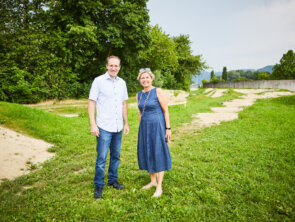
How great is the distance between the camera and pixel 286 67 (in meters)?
52.5

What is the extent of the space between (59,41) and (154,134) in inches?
640

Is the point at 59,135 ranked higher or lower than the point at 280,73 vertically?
lower

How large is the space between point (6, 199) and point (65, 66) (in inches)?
630

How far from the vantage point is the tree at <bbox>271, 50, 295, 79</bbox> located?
170ft

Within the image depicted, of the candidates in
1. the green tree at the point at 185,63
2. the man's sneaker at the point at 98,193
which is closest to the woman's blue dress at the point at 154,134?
the man's sneaker at the point at 98,193

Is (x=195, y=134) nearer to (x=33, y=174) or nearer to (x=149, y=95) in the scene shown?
(x=149, y=95)

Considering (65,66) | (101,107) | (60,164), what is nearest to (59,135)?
(60,164)

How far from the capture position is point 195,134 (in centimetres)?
713

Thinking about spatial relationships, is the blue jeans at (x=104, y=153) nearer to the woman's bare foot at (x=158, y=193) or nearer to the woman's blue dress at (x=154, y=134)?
the woman's blue dress at (x=154, y=134)

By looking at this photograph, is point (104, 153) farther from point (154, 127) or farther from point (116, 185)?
point (154, 127)

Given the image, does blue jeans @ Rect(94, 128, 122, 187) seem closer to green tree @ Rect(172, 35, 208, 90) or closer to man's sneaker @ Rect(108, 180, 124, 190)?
man's sneaker @ Rect(108, 180, 124, 190)

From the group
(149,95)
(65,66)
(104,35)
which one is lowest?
(149,95)

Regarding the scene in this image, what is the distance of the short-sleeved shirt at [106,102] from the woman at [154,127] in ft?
1.51

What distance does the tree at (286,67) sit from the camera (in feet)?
170
